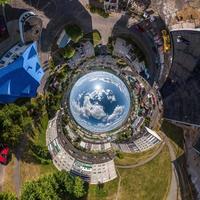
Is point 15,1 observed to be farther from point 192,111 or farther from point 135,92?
point 192,111

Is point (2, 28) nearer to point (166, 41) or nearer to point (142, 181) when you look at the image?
point (166, 41)

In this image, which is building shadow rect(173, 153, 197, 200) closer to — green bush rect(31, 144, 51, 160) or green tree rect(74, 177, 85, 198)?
green tree rect(74, 177, 85, 198)

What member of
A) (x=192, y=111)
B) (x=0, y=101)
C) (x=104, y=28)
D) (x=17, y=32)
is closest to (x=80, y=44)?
(x=104, y=28)

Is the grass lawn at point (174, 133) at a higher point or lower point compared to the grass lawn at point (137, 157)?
higher

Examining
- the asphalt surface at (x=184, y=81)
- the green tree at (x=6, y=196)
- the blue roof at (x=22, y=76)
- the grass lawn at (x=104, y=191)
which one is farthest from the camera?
the grass lawn at (x=104, y=191)

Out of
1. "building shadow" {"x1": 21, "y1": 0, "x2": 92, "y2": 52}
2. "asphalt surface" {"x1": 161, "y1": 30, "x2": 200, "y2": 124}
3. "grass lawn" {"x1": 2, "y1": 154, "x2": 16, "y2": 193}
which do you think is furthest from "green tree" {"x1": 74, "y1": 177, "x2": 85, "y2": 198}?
"building shadow" {"x1": 21, "y1": 0, "x2": 92, "y2": 52}

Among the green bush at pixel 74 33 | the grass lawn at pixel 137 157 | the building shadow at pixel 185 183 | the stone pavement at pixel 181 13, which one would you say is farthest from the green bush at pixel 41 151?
the stone pavement at pixel 181 13

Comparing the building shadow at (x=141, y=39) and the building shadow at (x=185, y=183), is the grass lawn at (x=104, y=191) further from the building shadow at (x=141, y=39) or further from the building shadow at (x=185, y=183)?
the building shadow at (x=141, y=39)

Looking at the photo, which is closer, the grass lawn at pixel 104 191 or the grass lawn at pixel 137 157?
the grass lawn at pixel 104 191
